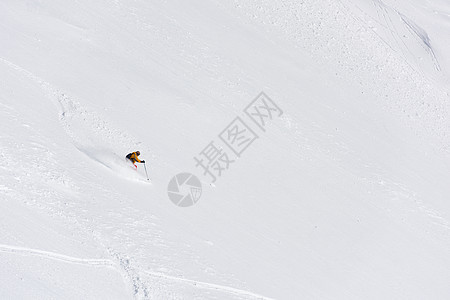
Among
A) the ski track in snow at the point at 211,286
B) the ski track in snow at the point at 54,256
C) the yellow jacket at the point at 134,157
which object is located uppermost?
the yellow jacket at the point at 134,157

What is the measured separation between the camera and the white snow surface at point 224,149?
14.6m

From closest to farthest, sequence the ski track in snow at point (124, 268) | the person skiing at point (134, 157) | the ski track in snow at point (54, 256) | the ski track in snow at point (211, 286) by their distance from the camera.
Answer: the ski track in snow at point (54, 256) → the ski track in snow at point (124, 268) → the ski track in snow at point (211, 286) → the person skiing at point (134, 157)

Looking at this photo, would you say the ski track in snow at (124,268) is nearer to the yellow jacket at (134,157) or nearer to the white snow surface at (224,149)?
the white snow surface at (224,149)

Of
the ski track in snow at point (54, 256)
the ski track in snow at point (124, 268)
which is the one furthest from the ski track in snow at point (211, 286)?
the ski track in snow at point (54, 256)

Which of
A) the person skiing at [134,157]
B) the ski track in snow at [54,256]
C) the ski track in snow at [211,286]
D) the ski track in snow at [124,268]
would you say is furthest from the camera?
the person skiing at [134,157]

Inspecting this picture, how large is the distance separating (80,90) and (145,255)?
19.4 feet

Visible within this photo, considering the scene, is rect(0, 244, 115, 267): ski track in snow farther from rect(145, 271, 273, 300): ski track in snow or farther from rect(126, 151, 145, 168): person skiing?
rect(126, 151, 145, 168): person skiing

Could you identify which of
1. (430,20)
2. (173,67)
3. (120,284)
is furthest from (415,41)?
(120,284)

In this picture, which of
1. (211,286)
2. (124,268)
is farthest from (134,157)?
(211,286)

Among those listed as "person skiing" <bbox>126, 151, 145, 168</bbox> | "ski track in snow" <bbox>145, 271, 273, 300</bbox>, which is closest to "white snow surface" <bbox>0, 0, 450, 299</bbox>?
"ski track in snow" <bbox>145, 271, 273, 300</bbox>

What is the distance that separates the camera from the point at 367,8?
902 inches

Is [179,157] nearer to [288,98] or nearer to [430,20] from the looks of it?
[288,98]

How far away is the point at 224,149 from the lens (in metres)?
18.0

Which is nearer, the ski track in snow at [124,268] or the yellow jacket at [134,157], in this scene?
the ski track in snow at [124,268]
